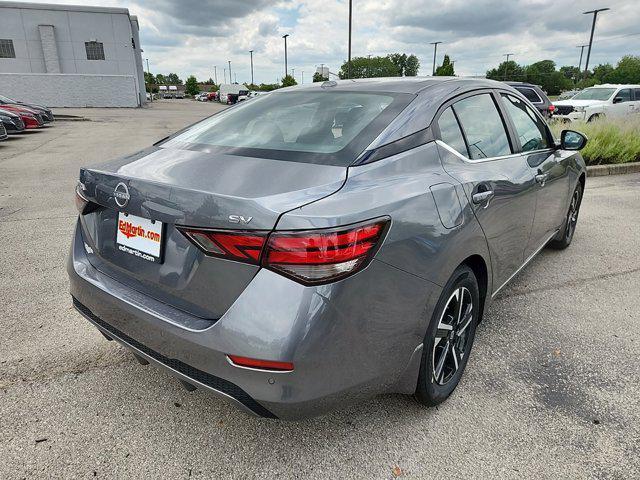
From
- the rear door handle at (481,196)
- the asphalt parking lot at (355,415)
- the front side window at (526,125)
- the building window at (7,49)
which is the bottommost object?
the asphalt parking lot at (355,415)

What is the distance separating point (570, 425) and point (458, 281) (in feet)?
2.96

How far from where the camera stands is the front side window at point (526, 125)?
3.23 meters

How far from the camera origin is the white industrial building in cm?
3634

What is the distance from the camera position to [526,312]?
343cm

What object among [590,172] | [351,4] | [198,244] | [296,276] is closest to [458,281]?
[296,276]

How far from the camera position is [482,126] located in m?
2.76

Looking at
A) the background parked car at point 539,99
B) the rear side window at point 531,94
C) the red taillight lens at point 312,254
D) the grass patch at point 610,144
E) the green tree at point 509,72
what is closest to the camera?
the red taillight lens at point 312,254

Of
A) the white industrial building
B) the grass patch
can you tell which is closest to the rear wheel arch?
the grass patch

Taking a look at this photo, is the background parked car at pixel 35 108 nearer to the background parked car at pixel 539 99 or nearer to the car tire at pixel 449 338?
the background parked car at pixel 539 99

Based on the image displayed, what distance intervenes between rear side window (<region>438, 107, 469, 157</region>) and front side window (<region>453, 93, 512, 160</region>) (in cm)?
7

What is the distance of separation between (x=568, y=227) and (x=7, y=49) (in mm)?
47845

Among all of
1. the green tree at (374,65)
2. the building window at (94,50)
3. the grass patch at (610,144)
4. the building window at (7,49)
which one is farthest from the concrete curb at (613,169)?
the green tree at (374,65)

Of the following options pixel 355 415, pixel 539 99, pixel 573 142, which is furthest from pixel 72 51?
pixel 355 415

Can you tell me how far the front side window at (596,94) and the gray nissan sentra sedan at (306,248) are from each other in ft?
57.4
